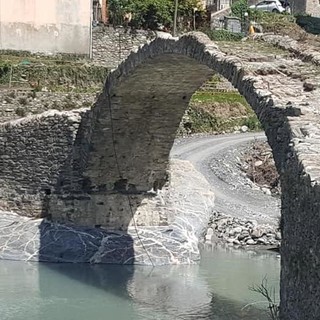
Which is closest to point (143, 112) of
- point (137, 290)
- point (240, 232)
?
point (137, 290)

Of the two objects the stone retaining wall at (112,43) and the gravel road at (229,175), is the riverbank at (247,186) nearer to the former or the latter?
the gravel road at (229,175)

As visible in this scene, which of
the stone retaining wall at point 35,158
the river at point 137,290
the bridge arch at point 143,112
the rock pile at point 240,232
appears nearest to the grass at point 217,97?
the rock pile at point 240,232

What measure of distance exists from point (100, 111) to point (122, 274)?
92.8 inches

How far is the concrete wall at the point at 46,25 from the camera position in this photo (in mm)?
24094

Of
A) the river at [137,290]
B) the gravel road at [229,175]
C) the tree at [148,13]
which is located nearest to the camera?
the river at [137,290]

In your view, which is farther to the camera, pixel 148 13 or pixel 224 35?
pixel 224 35

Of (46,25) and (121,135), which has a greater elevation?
(46,25)

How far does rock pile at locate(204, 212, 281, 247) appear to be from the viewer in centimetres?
1480

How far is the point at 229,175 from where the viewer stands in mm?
18578

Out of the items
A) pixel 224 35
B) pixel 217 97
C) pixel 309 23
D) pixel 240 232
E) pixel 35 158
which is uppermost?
pixel 309 23

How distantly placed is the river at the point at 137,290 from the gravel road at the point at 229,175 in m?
2.53

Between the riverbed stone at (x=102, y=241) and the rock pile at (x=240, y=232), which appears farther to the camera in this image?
the rock pile at (x=240, y=232)

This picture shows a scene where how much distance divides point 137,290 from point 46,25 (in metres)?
14.4

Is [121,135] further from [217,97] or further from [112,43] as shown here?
[112,43]
